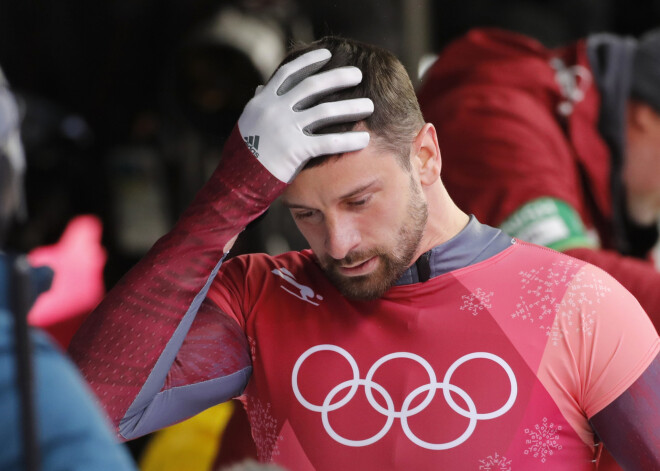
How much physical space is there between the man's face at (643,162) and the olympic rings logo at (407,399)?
1126 mm

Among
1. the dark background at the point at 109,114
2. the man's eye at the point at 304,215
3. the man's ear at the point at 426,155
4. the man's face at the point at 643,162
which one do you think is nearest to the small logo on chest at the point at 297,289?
the man's eye at the point at 304,215

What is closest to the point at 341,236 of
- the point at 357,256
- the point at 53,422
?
the point at 357,256

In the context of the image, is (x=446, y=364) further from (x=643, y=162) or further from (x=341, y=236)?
(x=643, y=162)

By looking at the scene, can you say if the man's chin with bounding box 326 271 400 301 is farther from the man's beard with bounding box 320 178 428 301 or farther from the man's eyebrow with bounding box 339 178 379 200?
the man's eyebrow with bounding box 339 178 379 200

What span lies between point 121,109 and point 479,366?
1906mm

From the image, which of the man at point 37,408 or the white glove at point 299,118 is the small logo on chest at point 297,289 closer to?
the white glove at point 299,118

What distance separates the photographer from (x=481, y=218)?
6.00 ft

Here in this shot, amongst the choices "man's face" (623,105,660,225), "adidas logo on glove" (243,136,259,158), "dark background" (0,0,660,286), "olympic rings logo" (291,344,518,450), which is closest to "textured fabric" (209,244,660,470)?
"olympic rings logo" (291,344,518,450)

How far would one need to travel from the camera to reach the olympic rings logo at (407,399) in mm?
1235

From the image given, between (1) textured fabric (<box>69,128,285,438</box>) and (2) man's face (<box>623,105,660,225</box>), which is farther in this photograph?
(2) man's face (<box>623,105,660,225</box>)

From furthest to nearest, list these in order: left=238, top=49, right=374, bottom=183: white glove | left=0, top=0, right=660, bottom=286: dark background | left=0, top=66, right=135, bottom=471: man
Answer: left=0, top=0, right=660, bottom=286: dark background < left=238, top=49, right=374, bottom=183: white glove < left=0, top=66, right=135, bottom=471: man

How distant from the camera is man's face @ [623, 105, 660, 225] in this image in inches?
87.9

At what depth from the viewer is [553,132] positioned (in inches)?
80.1

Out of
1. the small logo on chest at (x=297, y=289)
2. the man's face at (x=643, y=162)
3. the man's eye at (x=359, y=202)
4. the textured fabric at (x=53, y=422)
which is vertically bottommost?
the man's face at (x=643, y=162)
